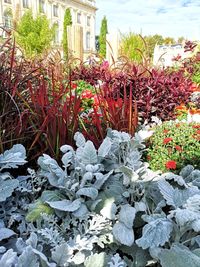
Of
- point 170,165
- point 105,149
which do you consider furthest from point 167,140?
point 105,149

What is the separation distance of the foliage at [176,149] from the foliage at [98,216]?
250mm

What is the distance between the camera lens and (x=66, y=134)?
1625mm

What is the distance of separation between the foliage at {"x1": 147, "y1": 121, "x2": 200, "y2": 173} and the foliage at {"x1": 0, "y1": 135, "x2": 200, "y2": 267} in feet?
0.82

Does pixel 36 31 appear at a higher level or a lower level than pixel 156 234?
higher

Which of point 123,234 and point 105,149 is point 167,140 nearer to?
point 105,149

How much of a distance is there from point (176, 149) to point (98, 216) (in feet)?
2.42

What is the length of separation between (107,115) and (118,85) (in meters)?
0.62

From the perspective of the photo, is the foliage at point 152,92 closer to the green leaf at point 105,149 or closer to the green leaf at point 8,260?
the green leaf at point 105,149

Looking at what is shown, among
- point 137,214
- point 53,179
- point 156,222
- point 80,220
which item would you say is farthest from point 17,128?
point 156,222

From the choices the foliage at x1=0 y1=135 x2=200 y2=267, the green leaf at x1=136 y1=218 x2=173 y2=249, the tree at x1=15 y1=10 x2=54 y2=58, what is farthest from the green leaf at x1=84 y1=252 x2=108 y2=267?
the tree at x1=15 y1=10 x2=54 y2=58

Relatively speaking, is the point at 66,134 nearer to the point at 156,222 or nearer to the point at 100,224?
the point at 100,224

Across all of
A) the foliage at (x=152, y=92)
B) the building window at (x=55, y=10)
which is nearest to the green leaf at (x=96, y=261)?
the foliage at (x=152, y=92)

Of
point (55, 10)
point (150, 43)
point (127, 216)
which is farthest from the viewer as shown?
point (55, 10)

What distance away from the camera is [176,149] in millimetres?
1686
